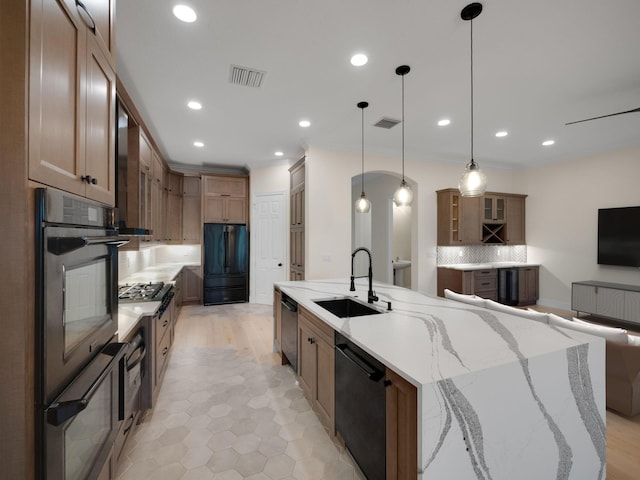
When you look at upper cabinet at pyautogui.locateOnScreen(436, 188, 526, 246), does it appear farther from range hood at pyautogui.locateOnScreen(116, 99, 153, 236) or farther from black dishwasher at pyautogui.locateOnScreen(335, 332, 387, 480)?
range hood at pyautogui.locateOnScreen(116, 99, 153, 236)

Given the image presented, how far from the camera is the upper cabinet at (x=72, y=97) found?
82 centimetres

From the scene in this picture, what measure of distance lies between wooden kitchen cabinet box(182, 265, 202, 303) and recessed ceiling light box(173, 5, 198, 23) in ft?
15.1

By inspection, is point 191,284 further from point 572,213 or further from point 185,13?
point 572,213

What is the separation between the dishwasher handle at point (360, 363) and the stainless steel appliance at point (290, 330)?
941 millimetres

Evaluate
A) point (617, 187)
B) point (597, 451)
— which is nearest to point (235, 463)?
point (597, 451)

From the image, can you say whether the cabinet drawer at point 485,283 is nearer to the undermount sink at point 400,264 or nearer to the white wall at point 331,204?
the white wall at point 331,204

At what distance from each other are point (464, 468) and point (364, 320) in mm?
886

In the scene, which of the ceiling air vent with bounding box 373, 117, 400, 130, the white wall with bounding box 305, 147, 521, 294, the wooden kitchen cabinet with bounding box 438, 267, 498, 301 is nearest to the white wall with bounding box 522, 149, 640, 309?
the wooden kitchen cabinet with bounding box 438, 267, 498, 301

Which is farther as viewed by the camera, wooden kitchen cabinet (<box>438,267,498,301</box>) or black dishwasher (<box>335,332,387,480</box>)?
wooden kitchen cabinet (<box>438,267,498,301</box>)

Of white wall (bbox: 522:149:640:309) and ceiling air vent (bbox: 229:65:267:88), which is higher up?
ceiling air vent (bbox: 229:65:267:88)

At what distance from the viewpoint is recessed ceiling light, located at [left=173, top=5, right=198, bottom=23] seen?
6.39 ft

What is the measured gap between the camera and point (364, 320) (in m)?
1.90

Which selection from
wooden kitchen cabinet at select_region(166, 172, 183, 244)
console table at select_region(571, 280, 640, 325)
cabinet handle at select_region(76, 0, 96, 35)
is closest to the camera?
cabinet handle at select_region(76, 0, 96, 35)

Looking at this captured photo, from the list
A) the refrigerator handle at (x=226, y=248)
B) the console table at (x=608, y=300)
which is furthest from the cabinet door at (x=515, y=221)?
the refrigerator handle at (x=226, y=248)
